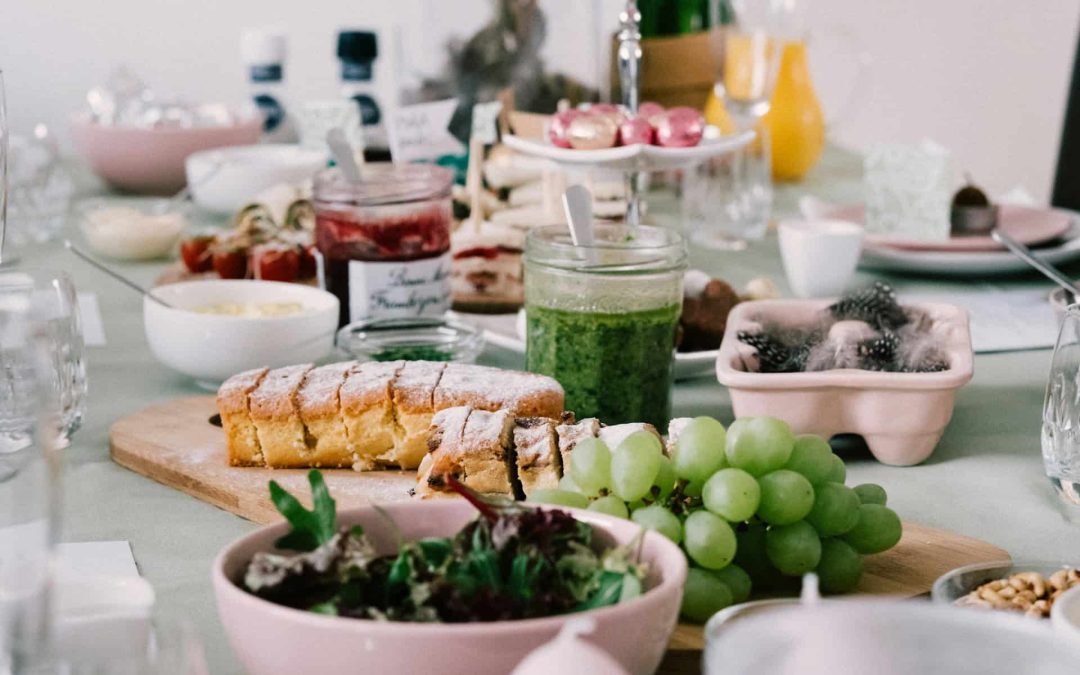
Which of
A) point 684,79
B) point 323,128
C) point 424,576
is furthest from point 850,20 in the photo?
point 424,576

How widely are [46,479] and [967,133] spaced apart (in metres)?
4.45

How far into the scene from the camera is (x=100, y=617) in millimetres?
734

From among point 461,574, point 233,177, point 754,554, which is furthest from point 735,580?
point 233,177

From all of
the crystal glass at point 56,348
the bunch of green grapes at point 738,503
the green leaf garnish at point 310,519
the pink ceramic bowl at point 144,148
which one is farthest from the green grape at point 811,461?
the pink ceramic bowl at point 144,148

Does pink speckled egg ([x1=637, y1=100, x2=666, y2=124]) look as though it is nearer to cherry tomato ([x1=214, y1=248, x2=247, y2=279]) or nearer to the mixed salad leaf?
cherry tomato ([x1=214, y1=248, x2=247, y2=279])

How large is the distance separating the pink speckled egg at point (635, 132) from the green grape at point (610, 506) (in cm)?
73

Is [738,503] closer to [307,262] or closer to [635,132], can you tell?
[635,132]

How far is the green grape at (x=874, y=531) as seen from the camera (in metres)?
0.98

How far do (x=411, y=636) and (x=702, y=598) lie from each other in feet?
0.88

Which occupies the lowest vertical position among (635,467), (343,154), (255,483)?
(255,483)

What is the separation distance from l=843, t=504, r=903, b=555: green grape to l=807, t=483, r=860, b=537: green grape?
0.05ft

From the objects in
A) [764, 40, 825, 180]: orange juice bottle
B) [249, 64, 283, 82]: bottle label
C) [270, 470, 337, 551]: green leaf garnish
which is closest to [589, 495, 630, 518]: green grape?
[270, 470, 337, 551]: green leaf garnish

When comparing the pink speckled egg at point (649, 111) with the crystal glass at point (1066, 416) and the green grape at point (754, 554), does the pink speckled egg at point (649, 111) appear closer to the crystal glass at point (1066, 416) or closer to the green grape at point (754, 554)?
the crystal glass at point (1066, 416)

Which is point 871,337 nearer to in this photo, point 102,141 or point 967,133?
point 102,141
